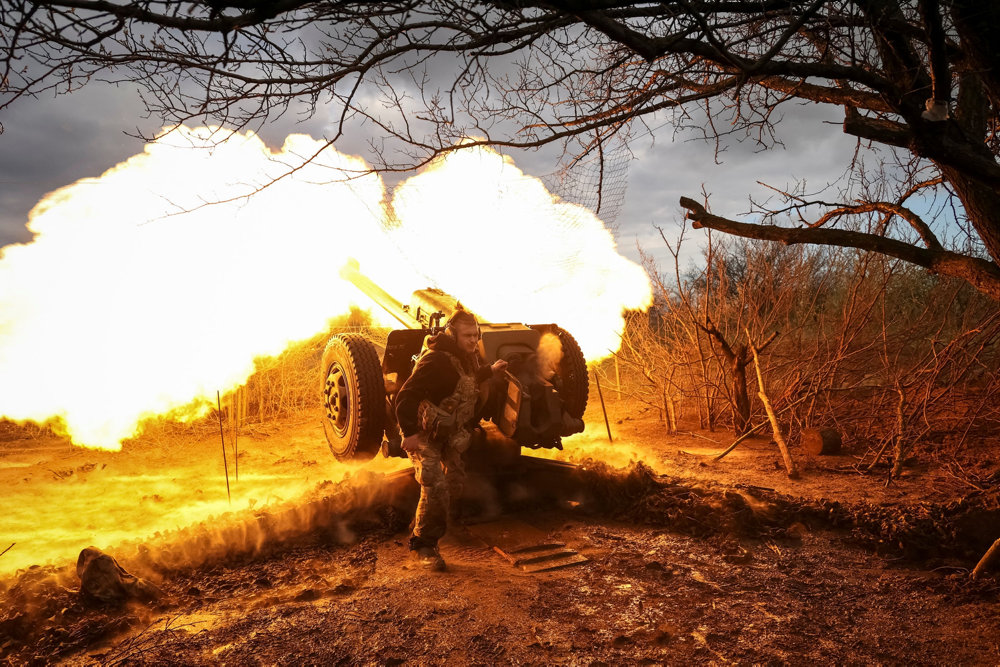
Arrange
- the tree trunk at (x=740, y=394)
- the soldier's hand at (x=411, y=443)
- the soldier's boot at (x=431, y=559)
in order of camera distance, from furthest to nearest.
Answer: the tree trunk at (x=740, y=394) → the soldier's hand at (x=411, y=443) → the soldier's boot at (x=431, y=559)

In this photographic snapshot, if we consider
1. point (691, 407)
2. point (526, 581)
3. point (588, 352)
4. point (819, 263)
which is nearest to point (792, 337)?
point (819, 263)

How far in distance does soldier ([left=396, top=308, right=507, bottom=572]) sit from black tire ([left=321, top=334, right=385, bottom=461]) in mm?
1180

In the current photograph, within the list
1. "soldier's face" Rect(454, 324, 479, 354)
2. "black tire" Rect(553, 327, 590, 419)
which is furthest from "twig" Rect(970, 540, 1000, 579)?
"soldier's face" Rect(454, 324, 479, 354)

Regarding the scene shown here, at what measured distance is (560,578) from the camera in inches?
184

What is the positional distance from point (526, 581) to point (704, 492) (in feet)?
6.57

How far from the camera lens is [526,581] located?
182 inches

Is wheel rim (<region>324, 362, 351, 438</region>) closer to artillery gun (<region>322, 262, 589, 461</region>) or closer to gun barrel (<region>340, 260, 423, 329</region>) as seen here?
artillery gun (<region>322, 262, 589, 461</region>)

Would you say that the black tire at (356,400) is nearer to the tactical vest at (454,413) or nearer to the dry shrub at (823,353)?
the tactical vest at (454,413)

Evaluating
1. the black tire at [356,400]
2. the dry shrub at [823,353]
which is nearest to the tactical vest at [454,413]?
the black tire at [356,400]

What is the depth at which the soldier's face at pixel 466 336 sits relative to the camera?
203 inches

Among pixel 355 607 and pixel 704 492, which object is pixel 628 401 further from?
pixel 355 607

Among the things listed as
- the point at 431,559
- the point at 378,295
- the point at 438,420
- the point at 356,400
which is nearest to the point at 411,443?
the point at 438,420

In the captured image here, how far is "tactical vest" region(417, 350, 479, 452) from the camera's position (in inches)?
199

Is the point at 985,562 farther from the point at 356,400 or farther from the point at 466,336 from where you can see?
the point at 356,400
